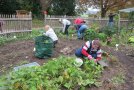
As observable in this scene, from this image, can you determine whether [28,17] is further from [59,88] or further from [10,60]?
[59,88]

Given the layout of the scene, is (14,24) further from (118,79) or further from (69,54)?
(118,79)

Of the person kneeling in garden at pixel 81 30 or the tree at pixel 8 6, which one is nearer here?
the person kneeling in garden at pixel 81 30

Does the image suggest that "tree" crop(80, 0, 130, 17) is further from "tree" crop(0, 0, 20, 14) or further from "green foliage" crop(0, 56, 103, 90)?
"green foliage" crop(0, 56, 103, 90)

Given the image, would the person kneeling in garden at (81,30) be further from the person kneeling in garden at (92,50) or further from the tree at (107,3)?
the tree at (107,3)

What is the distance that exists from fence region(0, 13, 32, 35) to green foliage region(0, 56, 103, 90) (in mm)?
7783

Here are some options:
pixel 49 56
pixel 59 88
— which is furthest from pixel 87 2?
pixel 59 88

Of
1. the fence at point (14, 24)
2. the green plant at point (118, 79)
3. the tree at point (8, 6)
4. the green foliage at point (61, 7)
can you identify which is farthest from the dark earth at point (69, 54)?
the green foliage at point (61, 7)

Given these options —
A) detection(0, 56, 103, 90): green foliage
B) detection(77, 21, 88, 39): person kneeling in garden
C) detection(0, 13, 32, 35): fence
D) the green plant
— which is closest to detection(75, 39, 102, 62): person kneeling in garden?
detection(0, 56, 103, 90): green foliage

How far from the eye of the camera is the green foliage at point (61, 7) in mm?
30297

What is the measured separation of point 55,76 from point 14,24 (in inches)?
380

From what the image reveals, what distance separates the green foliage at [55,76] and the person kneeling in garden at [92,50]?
46 centimetres

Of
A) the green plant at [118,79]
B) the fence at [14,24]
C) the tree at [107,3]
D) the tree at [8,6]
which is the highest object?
the tree at [107,3]

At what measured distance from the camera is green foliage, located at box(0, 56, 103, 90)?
5.46 m

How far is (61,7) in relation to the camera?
30641 millimetres
